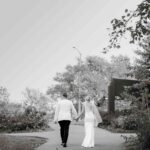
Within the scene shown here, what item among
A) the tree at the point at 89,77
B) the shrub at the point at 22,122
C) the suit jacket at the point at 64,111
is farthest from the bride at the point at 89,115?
the tree at the point at 89,77

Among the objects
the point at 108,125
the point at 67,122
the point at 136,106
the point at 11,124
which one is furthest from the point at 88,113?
the point at 108,125

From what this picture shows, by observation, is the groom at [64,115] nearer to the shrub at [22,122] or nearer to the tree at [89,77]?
the shrub at [22,122]

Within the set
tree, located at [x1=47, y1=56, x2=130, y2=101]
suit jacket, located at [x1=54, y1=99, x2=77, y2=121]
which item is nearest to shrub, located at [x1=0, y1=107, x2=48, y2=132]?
suit jacket, located at [x1=54, y1=99, x2=77, y2=121]

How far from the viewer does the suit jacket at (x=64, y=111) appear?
1691 cm

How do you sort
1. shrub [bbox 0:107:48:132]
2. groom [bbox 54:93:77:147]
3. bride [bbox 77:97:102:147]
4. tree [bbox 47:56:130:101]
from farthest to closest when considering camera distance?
tree [bbox 47:56:130:101]
shrub [bbox 0:107:48:132]
bride [bbox 77:97:102:147]
groom [bbox 54:93:77:147]

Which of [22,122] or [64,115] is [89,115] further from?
[22,122]

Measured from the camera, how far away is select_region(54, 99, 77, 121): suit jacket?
55.5 ft

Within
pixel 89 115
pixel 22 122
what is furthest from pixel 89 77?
pixel 89 115

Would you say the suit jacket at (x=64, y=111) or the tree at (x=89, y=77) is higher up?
the tree at (x=89, y=77)

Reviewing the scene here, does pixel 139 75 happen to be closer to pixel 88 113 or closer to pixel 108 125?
pixel 88 113

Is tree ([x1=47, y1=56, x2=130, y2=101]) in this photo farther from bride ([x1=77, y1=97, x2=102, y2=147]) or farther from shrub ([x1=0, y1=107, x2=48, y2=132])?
bride ([x1=77, y1=97, x2=102, y2=147])

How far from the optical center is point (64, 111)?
1700cm

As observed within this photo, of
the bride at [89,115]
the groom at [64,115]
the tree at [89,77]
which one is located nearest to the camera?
the groom at [64,115]

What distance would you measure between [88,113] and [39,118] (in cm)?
1411
